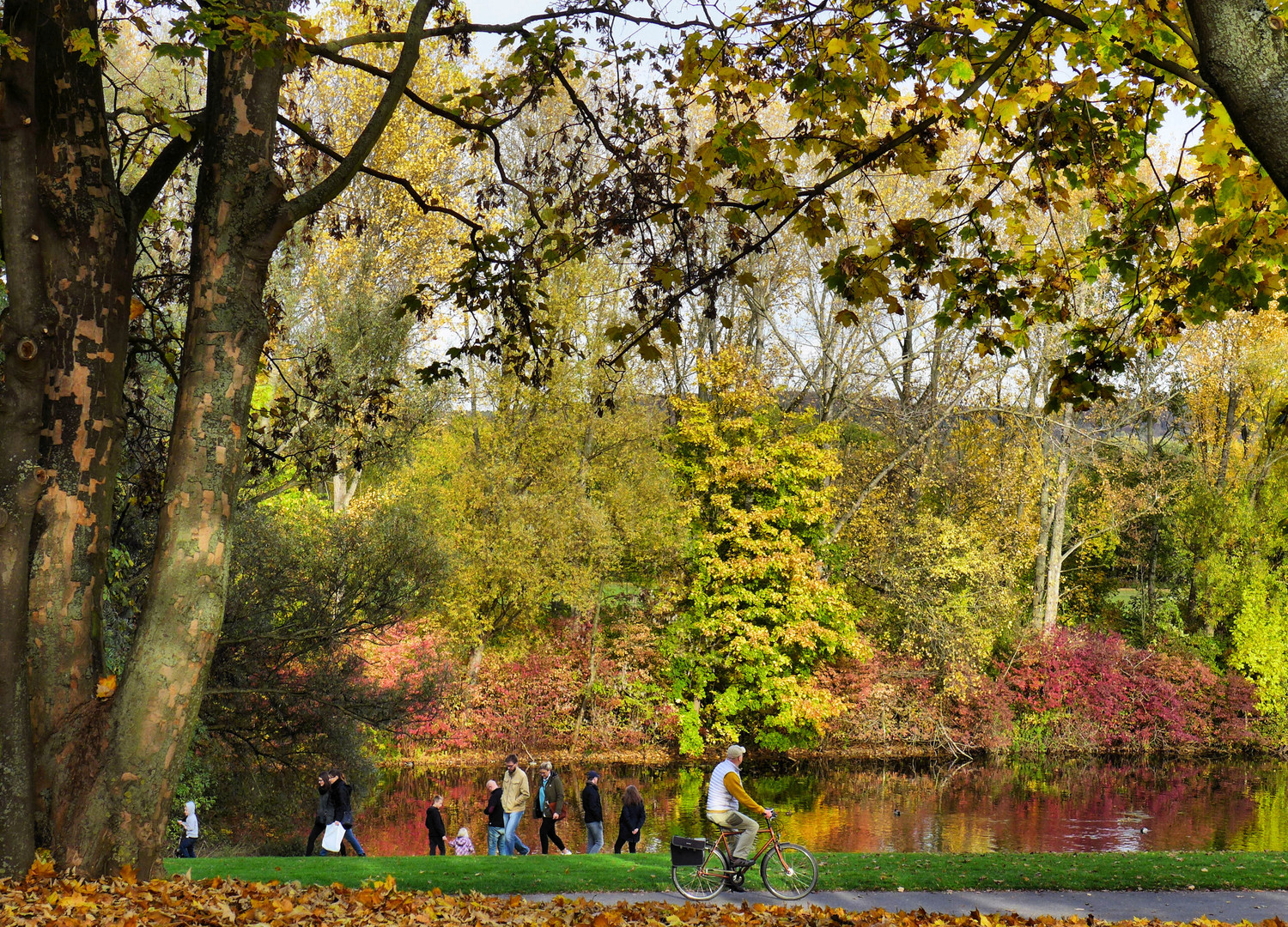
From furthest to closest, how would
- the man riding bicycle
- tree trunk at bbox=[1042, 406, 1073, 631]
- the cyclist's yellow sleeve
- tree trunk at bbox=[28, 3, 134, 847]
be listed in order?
1. tree trunk at bbox=[1042, 406, 1073, 631]
2. the man riding bicycle
3. the cyclist's yellow sleeve
4. tree trunk at bbox=[28, 3, 134, 847]

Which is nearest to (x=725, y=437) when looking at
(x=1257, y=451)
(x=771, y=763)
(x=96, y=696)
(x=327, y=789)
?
(x=771, y=763)

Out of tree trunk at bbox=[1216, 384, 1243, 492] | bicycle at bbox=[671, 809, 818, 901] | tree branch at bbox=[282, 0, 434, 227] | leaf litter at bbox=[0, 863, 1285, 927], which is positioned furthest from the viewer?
tree trunk at bbox=[1216, 384, 1243, 492]

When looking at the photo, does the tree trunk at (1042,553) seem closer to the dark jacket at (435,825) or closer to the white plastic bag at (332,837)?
the dark jacket at (435,825)

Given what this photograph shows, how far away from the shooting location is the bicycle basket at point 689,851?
10.2m

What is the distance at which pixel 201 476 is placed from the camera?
5.29m

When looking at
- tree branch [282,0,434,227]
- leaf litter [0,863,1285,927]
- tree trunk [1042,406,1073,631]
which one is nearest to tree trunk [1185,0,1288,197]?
tree branch [282,0,434,227]

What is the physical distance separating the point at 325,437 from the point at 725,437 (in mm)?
11894

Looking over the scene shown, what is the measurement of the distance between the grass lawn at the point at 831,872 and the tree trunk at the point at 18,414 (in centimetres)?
581

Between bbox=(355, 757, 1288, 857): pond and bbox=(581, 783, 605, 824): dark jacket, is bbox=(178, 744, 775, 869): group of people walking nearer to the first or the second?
bbox=(581, 783, 605, 824): dark jacket

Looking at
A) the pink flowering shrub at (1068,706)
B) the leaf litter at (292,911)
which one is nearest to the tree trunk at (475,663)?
the pink flowering shrub at (1068,706)

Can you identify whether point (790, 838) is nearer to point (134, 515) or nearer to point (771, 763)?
point (771, 763)

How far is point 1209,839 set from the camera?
1927 cm

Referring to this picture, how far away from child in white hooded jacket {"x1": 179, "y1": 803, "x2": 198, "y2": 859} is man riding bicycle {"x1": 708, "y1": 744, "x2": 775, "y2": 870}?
794 cm

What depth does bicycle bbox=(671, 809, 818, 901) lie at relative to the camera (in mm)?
10195
